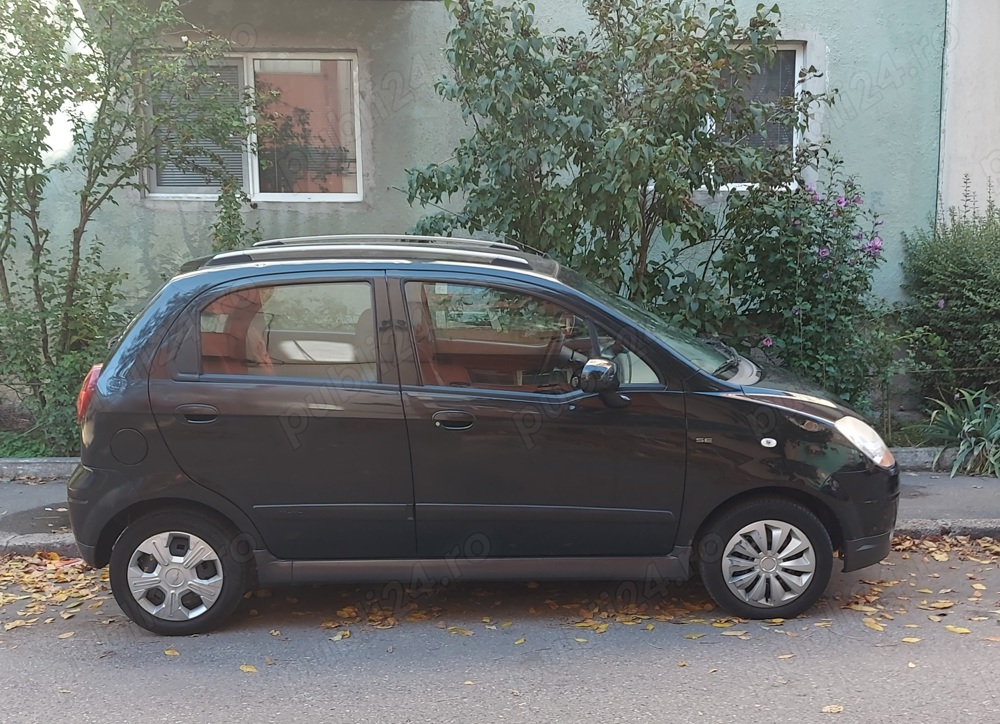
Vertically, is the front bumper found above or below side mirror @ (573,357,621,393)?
below

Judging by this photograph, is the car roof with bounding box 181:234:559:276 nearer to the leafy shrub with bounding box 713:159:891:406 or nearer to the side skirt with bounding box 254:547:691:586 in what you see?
the side skirt with bounding box 254:547:691:586

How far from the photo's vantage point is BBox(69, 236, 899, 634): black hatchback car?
402 cm

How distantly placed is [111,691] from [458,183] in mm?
4102

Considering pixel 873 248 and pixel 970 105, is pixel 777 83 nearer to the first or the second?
pixel 970 105

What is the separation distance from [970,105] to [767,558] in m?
6.09

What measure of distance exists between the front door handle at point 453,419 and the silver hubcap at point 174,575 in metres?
1.26

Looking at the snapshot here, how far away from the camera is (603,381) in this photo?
3.92 metres

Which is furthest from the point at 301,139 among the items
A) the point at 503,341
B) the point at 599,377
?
the point at 599,377

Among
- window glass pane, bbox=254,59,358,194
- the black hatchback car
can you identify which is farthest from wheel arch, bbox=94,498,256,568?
window glass pane, bbox=254,59,358,194

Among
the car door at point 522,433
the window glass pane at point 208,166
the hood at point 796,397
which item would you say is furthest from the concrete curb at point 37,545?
the hood at point 796,397

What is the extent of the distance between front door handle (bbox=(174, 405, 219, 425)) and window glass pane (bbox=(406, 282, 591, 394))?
1.00 metres

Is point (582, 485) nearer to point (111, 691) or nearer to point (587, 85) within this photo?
point (111, 691)

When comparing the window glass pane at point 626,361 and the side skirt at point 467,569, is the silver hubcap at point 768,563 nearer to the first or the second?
the side skirt at point 467,569

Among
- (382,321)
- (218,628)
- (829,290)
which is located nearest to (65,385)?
(218,628)
